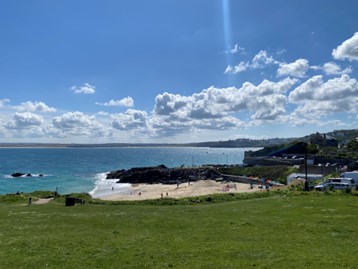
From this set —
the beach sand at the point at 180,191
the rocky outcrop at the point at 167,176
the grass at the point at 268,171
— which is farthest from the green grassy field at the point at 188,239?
the rocky outcrop at the point at 167,176

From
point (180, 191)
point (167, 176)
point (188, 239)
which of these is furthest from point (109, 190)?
point (188, 239)

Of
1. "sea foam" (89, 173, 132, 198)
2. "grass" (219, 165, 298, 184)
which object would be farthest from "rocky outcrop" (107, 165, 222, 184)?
"sea foam" (89, 173, 132, 198)

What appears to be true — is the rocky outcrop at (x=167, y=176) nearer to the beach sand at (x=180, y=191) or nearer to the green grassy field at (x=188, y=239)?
the beach sand at (x=180, y=191)

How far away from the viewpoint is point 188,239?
17.1 m

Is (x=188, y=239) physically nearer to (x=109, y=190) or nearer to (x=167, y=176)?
(x=109, y=190)

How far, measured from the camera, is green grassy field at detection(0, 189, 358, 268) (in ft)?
44.0

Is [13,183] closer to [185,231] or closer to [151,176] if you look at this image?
[151,176]

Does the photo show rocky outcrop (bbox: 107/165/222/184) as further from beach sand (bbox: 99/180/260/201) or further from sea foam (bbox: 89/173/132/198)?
beach sand (bbox: 99/180/260/201)

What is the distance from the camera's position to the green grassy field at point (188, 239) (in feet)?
44.0

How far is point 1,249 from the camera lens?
15641 mm

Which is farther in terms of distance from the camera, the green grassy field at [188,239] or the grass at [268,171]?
the grass at [268,171]

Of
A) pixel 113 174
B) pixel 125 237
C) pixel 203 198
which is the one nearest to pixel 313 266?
pixel 125 237

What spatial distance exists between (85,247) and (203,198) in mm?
23650

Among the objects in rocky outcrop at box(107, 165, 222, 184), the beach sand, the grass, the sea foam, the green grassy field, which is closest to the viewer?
the green grassy field
